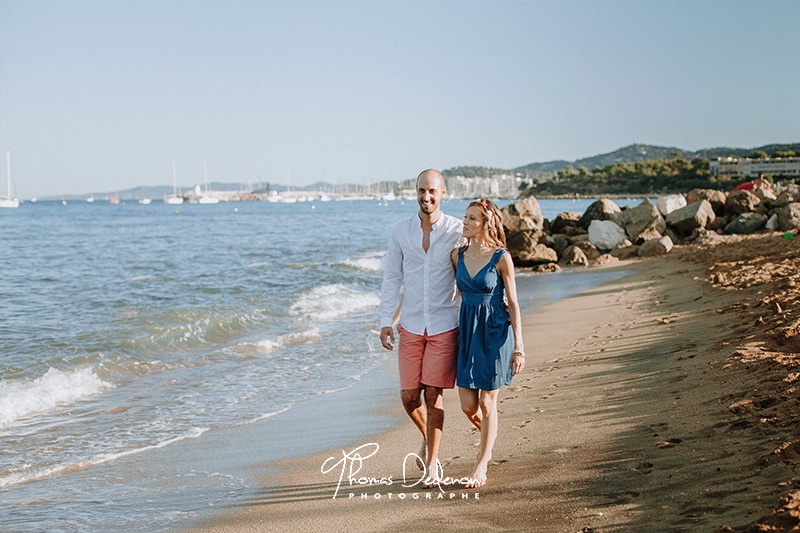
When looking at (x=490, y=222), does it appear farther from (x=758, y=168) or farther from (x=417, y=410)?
(x=758, y=168)

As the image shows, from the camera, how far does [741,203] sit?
85.6ft

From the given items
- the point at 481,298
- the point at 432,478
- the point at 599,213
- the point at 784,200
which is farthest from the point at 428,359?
the point at 784,200

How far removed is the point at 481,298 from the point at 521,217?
752 inches

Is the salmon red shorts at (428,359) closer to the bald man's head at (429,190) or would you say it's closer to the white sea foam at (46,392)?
the bald man's head at (429,190)

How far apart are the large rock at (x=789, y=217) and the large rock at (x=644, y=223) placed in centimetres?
363

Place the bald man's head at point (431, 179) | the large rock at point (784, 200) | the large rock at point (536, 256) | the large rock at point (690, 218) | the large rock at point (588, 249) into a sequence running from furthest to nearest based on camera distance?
the large rock at point (784, 200) → the large rock at point (690, 218) → the large rock at point (588, 249) → the large rock at point (536, 256) → the bald man's head at point (431, 179)

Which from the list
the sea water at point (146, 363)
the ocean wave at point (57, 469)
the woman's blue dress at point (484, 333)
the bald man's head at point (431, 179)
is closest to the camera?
the woman's blue dress at point (484, 333)

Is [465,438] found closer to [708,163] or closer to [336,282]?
[336,282]

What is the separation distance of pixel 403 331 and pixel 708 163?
144929mm

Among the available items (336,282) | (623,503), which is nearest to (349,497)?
(623,503)

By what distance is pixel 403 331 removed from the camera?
14.2 ft

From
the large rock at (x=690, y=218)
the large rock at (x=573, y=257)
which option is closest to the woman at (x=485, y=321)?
the large rock at (x=573, y=257)

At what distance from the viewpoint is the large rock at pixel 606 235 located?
73.5 ft

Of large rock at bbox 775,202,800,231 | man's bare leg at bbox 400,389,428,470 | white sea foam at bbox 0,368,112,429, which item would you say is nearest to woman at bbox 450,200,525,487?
man's bare leg at bbox 400,389,428,470
